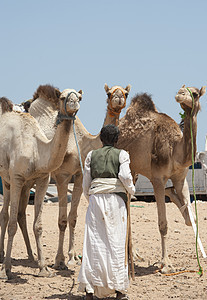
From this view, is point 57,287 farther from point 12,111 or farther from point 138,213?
point 138,213

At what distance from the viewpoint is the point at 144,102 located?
8.69 meters

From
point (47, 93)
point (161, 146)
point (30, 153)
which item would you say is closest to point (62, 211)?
point (30, 153)

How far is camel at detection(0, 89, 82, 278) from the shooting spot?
22.3ft

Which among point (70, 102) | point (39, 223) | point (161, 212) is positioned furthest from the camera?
point (161, 212)

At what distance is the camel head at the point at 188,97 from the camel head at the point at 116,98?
799mm

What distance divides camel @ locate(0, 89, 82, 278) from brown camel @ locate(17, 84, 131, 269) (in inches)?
32.5

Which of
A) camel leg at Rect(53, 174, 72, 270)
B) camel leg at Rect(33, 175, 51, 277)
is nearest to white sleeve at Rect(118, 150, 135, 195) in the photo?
camel leg at Rect(33, 175, 51, 277)

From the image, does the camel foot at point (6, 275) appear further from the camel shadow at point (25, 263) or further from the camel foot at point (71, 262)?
the camel foot at point (71, 262)

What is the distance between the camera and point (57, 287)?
6.66m

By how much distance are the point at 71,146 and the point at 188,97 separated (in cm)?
223

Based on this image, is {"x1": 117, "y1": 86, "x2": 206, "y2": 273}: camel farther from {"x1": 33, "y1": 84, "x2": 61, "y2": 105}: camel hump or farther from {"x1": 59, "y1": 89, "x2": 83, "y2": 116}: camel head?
{"x1": 59, "y1": 89, "x2": 83, "y2": 116}: camel head

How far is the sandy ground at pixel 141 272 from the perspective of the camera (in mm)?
6340

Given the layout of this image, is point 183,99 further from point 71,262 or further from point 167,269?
point 71,262

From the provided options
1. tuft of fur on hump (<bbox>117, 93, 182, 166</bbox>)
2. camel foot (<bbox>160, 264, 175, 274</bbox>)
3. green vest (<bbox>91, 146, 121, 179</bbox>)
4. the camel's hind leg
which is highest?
tuft of fur on hump (<bbox>117, 93, 182, 166</bbox>)
